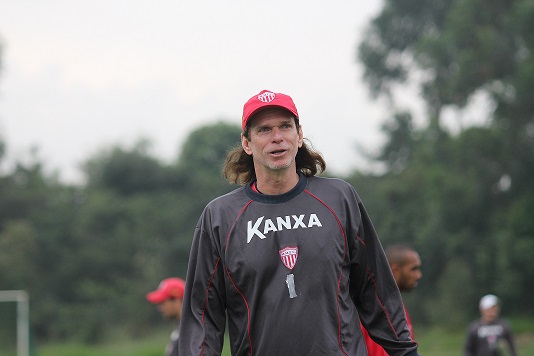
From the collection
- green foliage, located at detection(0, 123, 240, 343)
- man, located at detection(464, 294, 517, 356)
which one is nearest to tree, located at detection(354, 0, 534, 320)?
green foliage, located at detection(0, 123, 240, 343)

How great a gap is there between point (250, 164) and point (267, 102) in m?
0.42

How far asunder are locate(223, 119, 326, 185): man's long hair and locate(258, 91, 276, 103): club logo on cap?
0.35m

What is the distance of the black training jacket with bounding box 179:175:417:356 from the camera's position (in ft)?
14.4

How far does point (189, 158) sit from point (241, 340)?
164 ft

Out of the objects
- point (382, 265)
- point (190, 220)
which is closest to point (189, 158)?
point (190, 220)

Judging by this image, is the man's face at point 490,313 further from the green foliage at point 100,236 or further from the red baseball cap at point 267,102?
the green foliage at point 100,236

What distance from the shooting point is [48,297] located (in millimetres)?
43219

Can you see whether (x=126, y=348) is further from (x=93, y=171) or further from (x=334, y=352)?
(x=334, y=352)

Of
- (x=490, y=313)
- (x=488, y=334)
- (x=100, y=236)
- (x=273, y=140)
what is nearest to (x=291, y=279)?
(x=273, y=140)

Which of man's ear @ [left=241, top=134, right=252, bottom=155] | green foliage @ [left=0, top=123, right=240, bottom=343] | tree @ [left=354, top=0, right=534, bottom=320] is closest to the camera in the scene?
man's ear @ [left=241, top=134, right=252, bottom=155]

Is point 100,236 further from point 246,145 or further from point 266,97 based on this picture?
point 266,97

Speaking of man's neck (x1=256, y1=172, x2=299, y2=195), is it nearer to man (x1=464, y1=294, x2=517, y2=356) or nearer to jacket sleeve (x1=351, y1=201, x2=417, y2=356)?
jacket sleeve (x1=351, y1=201, x2=417, y2=356)

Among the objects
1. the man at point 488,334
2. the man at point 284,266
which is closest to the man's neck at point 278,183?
the man at point 284,266

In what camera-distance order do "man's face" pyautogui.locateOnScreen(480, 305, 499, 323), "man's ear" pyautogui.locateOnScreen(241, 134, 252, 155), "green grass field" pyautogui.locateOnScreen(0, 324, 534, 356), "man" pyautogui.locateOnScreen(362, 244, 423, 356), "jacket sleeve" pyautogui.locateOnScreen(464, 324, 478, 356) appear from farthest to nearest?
"green grass field" pyautogui.locateOnScreen(0, 324, 534, 356), "jacket sleeve" pyautogui.locateOnScreen(464, 324, 478, 356), "man's face" pyautogui.locateOnScreen(480, 305, 499, 323), "man" pyautogui.locateOnScreen(362, 244, 423, 356), "man's ear" pyautogui.locateOnScreen(241, 134, 252, 155)
